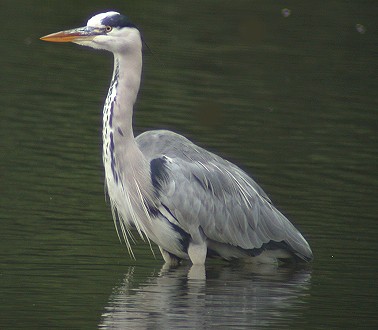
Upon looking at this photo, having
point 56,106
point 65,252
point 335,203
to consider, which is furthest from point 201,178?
point 56,106

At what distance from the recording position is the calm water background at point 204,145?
9172 millimetres

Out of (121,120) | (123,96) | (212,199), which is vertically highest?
(123,96)

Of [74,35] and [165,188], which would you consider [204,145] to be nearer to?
[165,188]

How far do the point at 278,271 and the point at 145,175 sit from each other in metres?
1.28

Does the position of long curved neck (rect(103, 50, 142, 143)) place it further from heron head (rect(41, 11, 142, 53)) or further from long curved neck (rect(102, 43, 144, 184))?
heron head (rect(41, 11, 142, 53))

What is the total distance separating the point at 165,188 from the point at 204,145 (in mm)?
3883

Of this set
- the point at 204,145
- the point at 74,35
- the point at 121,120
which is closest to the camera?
the point at 74,35

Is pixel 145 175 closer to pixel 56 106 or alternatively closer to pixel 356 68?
pixel 56 106

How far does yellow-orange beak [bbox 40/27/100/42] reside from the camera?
989 cm

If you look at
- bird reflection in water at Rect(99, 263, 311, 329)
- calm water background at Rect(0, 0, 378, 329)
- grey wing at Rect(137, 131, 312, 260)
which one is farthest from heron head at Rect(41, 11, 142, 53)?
bird reflection in water at Rect(99, 263, 311, 329)

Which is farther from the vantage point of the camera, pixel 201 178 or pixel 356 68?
pixel 356 68

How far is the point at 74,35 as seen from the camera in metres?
9.95

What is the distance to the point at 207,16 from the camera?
22266mm

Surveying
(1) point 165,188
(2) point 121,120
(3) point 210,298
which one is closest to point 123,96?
(2) point 121,120
